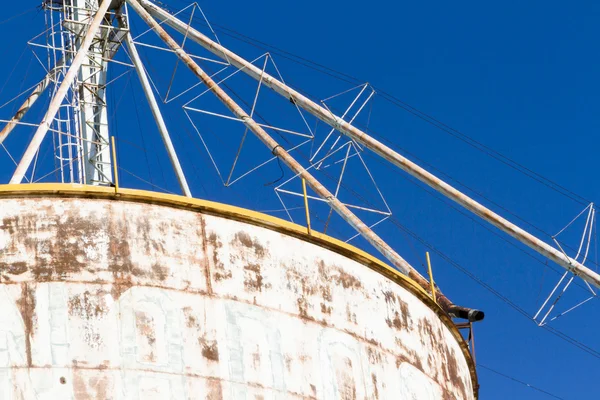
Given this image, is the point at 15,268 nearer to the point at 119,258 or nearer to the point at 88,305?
the point at 88,305

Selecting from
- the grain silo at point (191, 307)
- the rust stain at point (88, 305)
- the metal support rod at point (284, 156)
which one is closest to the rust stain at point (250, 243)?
the grain silo at point (191, 307)

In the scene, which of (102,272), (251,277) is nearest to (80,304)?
(102,272)

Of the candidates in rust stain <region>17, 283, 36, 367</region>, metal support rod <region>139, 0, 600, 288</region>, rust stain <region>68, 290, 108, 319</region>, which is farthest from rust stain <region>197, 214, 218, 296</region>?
metal support rod <region>139, 0, 600, 288</region>

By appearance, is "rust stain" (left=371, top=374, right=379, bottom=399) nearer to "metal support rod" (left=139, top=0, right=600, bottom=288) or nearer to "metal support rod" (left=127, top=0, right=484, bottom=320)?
"metal support rod" (left=127, top=0, right=484, bottom=320)

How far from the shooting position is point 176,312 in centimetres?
2209

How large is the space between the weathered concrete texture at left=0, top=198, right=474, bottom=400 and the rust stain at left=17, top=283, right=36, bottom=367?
0.6 inches

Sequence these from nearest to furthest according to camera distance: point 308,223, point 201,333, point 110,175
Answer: point 201,333 → point 308,223 → point 110,175

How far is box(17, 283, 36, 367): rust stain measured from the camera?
21000mm

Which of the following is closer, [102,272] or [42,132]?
[102,272]

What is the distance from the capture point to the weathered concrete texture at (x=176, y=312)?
2116 cm

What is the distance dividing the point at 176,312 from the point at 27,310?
2.17m

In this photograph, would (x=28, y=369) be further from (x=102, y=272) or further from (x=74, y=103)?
(x=74, y=103)

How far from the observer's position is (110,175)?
101 ft

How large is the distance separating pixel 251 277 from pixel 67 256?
2907 millimetres
